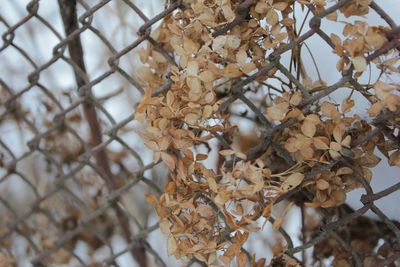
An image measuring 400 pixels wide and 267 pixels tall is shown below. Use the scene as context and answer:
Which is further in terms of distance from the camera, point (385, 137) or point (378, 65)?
point (385, 137)

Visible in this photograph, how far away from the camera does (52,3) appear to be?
2.64m

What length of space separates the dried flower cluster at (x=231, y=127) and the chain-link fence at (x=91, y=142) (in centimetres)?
1

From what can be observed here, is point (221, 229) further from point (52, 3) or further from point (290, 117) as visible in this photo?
point (52, 3)

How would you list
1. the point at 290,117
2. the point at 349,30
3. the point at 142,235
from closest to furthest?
the point at 349,30, the point at 290,117, the point at 142,235

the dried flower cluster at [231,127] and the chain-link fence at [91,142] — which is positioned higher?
the chain-link fence at [91,142]

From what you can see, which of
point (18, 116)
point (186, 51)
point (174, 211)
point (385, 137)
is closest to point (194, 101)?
point (186, 51)

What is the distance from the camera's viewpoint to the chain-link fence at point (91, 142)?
113cm

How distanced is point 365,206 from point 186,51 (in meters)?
0.38

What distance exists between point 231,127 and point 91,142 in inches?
28.6

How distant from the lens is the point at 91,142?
5.87ft

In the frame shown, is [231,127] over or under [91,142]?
under

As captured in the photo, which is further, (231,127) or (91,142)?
(91,142)

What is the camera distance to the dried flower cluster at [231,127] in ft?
3.39

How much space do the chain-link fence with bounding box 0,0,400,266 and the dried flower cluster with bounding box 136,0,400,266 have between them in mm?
14
